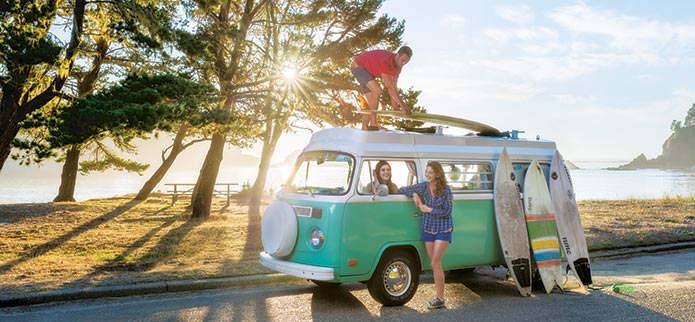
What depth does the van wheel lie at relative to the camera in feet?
25.3

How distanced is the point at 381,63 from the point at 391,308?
3.86 m

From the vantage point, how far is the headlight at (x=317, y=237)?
7492 millimetres

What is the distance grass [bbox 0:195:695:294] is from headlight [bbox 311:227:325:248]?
281 centimetres

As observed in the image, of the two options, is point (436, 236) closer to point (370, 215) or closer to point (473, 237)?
point (370, 215)

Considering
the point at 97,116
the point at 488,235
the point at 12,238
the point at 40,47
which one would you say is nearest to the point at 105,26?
the point at 40,47

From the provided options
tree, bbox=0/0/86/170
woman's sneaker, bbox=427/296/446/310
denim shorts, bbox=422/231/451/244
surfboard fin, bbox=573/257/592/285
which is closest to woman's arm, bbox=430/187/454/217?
denim shorts, bbox=422/231/451/244

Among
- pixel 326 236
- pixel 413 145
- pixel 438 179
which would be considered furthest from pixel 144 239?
pixel 438 179

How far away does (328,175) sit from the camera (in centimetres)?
810

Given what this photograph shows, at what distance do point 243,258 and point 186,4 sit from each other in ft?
36.4

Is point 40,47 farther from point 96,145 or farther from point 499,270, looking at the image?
point 96,145

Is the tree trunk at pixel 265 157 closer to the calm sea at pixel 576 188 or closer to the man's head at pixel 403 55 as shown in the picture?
the calm sea at pixel 576 188

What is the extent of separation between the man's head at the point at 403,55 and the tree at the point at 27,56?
370 inches

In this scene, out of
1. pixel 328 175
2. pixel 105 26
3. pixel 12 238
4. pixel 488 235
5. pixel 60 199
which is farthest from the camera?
pixel 60 199

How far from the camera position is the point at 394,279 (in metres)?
7.88
